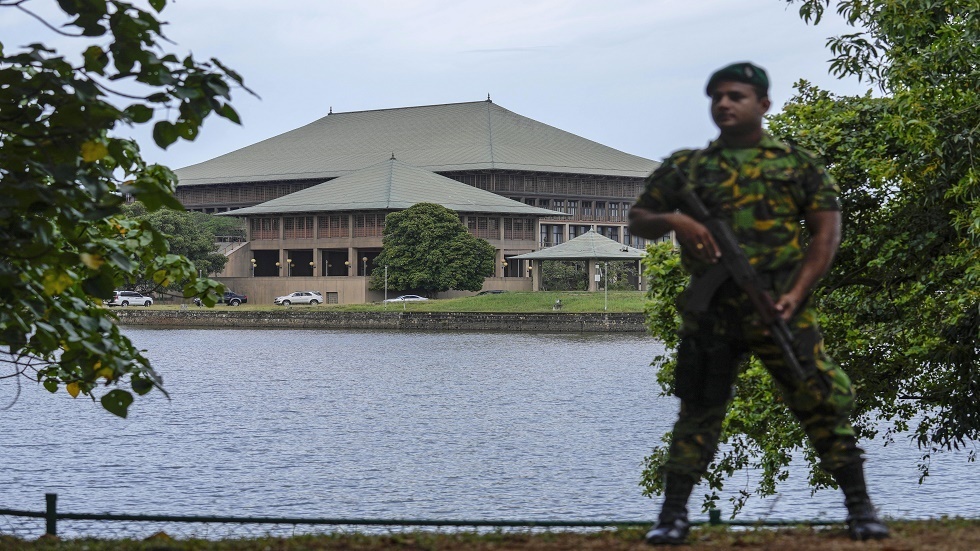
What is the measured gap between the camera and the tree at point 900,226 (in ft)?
41.0

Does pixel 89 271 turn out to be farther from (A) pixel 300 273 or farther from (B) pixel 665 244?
(A) pixel 300 273

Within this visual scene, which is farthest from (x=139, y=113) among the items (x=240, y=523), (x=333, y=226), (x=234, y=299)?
(x=333, y=226)

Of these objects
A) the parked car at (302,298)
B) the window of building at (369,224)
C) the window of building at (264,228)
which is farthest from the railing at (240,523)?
the window of building at (264,228)

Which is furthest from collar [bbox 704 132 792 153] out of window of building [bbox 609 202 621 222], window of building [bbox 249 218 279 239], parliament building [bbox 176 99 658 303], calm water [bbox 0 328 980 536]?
window of building [bbox 609 202 621 222]

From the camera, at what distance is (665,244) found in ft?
53.4

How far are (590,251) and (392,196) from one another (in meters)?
23.4

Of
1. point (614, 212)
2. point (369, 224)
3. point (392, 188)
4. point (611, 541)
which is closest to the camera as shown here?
point (611, 541)

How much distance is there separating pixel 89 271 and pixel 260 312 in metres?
96.0

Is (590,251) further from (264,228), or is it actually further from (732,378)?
(732,378)

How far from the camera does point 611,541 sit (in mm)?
6133

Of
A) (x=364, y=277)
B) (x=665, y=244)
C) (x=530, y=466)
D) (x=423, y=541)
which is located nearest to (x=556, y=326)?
(x=364, y=277)

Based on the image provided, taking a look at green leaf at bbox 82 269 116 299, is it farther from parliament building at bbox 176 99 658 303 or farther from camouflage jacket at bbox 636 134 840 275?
parliament building at bbox 176 99 658 303

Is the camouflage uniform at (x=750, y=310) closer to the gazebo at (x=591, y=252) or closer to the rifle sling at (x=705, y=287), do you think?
the rifle sling at (x=705, y=287)

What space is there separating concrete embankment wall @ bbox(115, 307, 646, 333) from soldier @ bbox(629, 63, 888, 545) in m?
82.5
